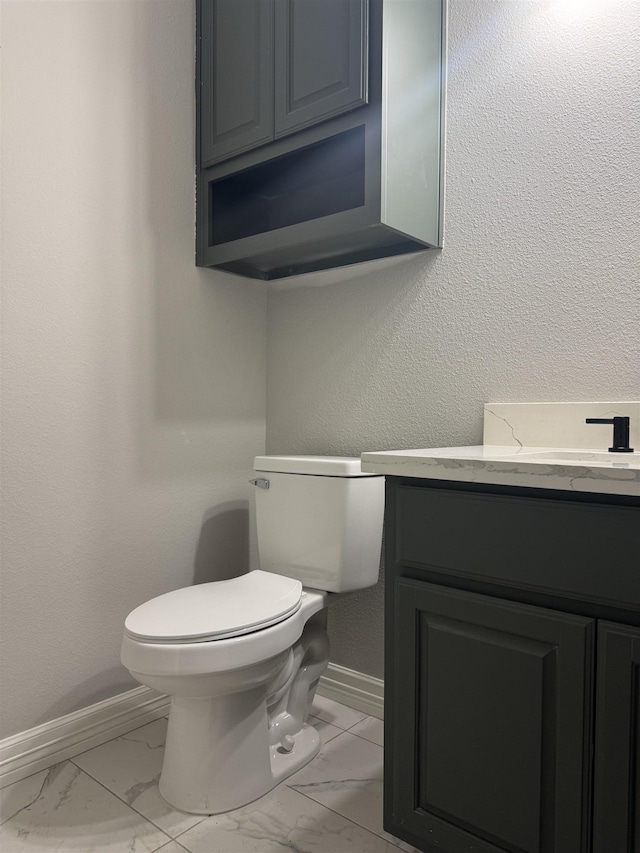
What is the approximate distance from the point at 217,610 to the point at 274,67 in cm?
152

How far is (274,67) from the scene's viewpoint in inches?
67.5

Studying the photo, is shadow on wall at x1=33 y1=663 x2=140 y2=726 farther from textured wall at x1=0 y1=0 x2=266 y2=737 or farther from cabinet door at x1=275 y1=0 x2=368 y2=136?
cabinet door at x1=275 y1=0 x2=368 y2=136

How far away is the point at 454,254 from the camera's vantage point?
170 centimetres

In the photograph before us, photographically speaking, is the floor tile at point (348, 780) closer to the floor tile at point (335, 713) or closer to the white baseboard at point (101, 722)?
the floor tile at point (335, 713)

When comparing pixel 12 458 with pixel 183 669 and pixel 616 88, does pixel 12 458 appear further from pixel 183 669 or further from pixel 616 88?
pixel 616 88

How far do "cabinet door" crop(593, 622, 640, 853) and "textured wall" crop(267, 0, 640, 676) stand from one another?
71 centimetres

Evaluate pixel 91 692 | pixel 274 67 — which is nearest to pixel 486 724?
pixel 91 692

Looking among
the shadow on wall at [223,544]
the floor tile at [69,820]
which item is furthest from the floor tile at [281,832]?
the shadow on wall at [223,544]

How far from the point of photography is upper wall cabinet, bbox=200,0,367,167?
154cm

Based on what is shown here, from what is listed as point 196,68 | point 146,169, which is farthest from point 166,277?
point 196,68

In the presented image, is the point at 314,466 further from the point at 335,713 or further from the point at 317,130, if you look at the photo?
the point at 317,130

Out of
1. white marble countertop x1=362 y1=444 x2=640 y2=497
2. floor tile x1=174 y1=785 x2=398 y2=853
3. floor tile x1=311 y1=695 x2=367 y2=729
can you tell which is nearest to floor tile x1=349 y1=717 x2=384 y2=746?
floor tile x1=311 y1=695 x2=367 y2=729

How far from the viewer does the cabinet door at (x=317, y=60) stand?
152cm

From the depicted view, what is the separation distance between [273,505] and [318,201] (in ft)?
3.32
